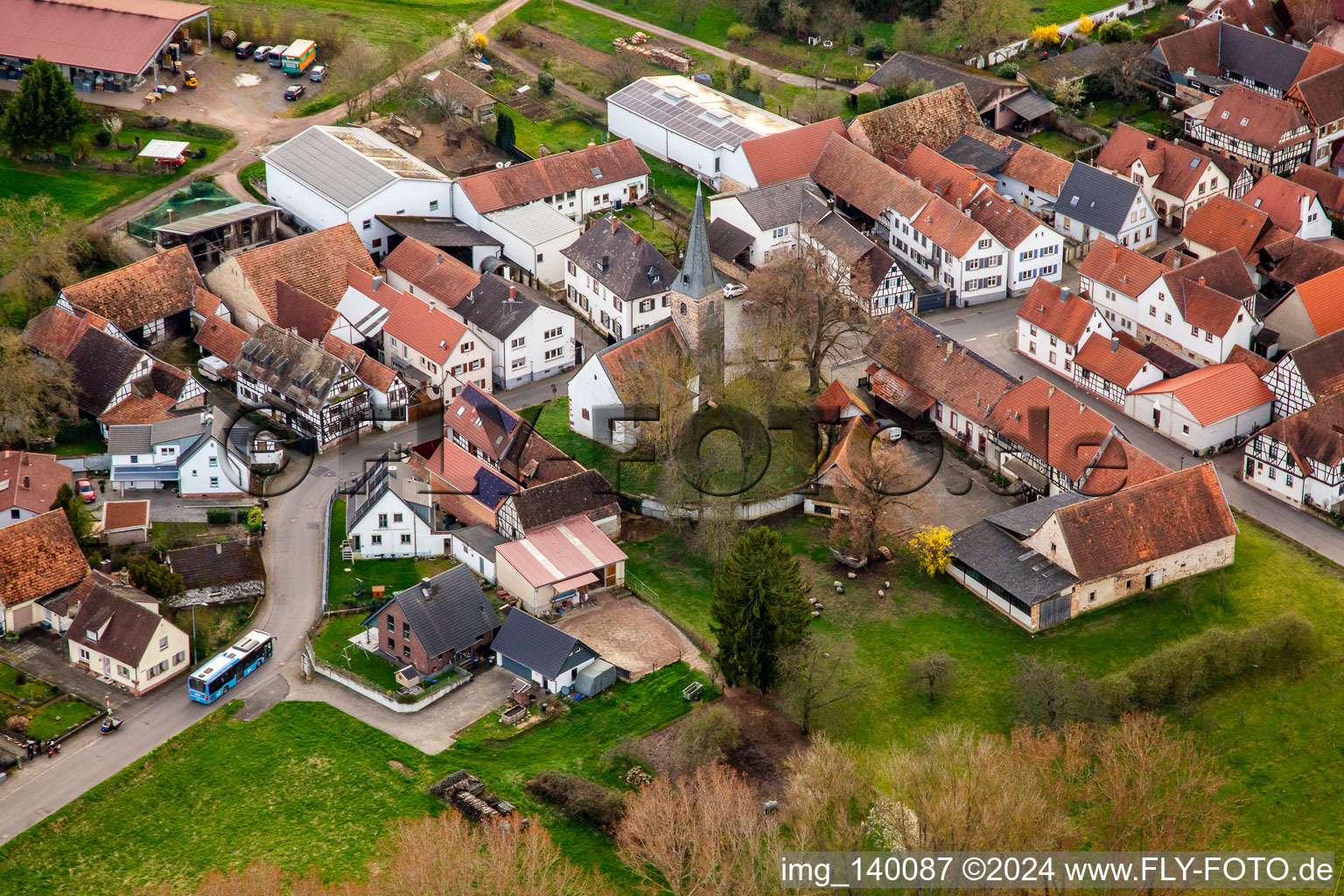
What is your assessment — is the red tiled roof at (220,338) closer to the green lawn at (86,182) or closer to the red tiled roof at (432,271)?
the red tiled roof at (432,271)

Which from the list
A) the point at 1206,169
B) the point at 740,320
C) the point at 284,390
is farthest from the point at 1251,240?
the point at 284,390

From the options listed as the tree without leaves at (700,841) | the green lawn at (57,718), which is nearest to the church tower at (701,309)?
the tree without leaves at (700,841)

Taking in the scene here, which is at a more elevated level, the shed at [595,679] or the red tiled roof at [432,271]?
the red tiled roof at [432,271]

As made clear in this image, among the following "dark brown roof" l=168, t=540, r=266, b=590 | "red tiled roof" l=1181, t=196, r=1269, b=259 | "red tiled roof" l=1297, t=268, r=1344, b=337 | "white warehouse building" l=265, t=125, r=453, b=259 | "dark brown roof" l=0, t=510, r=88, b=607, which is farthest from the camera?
"white warehouse building" l=265, t=125, r=453, b=259

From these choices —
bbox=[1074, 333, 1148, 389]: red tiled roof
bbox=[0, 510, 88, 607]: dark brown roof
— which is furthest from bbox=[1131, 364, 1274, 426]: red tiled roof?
bbox=[0, 510, 88, 607]: dark brown roof

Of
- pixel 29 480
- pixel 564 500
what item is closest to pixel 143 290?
pixel 29 480

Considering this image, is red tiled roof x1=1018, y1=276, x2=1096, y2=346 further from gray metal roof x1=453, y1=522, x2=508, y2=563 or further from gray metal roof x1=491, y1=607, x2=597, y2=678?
gray metal roof x1=491, y1=607, x2=597, y2=678
